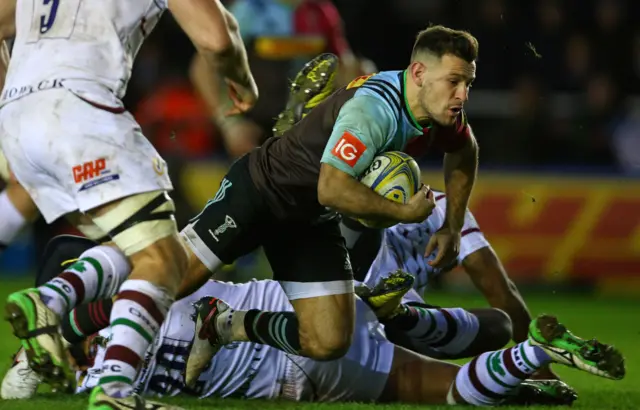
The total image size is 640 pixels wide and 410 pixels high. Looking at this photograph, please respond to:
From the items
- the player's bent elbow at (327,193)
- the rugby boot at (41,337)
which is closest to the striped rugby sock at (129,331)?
the rugby boot at (41,337)

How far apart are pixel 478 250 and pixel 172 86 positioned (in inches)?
284

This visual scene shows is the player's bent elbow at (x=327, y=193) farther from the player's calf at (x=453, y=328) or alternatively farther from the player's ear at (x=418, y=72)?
the player's calf at (x=453, y=328)

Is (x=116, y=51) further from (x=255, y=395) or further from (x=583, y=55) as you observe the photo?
(x=583, y=55)

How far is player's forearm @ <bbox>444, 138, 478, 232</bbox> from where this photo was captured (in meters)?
6.21

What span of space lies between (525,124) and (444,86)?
Result: 329 inches

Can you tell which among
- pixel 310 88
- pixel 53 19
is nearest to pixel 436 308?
pixel 310 88

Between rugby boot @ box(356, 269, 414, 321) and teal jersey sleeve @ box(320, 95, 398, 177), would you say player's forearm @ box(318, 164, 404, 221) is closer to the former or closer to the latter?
teal jersey sleeve @ box(320, 95, 398, 177)

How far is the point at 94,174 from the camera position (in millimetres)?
4668

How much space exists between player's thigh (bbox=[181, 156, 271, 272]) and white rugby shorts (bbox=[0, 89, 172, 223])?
1164 millimetres

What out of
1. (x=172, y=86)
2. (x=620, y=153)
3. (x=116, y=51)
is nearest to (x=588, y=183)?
(x=620, y=153)

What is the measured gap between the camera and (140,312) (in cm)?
461

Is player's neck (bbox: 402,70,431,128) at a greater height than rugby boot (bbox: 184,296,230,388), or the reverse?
player's neck (bbox: 402,70,431,128)

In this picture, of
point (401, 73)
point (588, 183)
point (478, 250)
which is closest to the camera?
point (401, 73)

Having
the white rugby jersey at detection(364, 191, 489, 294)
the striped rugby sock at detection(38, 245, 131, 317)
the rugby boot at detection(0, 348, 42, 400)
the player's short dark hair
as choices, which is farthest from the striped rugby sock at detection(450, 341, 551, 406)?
the rugby boot at detection(0, 348, 42, 400)
